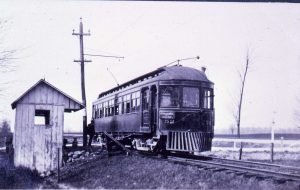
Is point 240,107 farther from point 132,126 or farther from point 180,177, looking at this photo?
point 180,177

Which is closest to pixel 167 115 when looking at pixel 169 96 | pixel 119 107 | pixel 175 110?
pixel 175 110

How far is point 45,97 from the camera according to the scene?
19141 mm

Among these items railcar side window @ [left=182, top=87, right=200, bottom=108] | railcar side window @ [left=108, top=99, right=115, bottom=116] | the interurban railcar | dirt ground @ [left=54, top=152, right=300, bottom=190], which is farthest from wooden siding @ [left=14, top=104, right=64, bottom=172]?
railcar side window @ [left=182, top=87, right=200, bottom=108]

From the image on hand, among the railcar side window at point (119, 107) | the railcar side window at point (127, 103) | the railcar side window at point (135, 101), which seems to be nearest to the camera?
the railcar side window at point (135, 101)

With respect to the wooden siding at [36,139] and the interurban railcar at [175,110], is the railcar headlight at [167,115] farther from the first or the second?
the wooden siding at [36,139]

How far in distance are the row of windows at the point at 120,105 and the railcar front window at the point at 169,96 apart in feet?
6.17

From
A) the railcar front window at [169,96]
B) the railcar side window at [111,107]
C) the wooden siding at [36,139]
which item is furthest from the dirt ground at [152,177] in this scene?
the railcar side window at [111,107]

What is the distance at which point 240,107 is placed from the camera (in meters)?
29.2

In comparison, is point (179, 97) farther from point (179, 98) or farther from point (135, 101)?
point (135, 101)

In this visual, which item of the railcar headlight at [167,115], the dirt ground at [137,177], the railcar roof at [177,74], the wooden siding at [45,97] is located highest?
the railcar roof at [177,74]

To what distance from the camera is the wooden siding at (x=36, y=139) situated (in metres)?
18.7

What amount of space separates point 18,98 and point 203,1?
1060 centimetres

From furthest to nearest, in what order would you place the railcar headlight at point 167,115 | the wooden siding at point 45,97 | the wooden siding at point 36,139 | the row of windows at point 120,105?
the wooden siding at point 45,97 < the wooden siding at point 36,139 < the row of windows at point 120,105 < the railcar headlight at point 167,115

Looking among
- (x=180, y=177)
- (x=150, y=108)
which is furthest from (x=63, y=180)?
(x=180, y=177)
